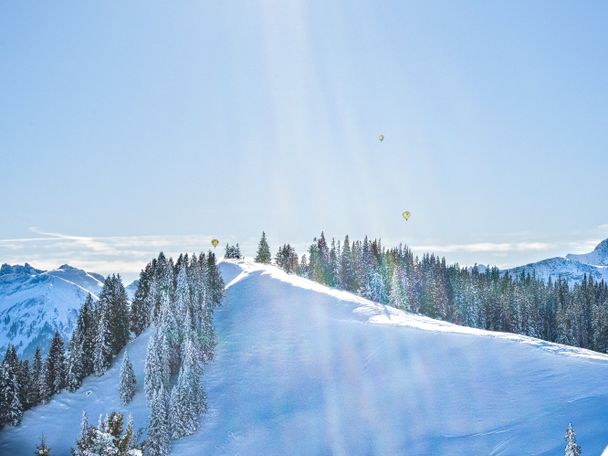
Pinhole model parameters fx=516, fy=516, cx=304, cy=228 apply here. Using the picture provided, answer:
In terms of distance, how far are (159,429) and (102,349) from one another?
85.3 feet

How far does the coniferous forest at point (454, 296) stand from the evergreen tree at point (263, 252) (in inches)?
226

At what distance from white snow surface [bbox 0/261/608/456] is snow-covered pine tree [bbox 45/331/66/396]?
1595mm

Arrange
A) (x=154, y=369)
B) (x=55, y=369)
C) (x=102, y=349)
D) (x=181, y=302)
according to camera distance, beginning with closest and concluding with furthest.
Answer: (x=154, y=369) < (x=181, y=302) < (x=55, y=369) < (x=102, y=349)

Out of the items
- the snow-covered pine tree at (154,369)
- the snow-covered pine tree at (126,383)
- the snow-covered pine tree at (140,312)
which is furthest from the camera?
the snow-covered pine tree at (140,312)

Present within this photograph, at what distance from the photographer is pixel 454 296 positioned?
4702 inches

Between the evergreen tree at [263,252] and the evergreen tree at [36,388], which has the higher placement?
the evergreen tree at [263,252]

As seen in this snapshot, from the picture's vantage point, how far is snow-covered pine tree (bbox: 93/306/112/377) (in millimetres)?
66875

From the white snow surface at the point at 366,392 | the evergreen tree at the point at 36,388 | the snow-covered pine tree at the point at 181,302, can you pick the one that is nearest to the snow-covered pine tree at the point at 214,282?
the white snow surface at the point at 366,392

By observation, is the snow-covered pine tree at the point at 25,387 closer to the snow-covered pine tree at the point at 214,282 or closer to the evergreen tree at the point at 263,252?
the snow-covered pine tree at the point at 214,282

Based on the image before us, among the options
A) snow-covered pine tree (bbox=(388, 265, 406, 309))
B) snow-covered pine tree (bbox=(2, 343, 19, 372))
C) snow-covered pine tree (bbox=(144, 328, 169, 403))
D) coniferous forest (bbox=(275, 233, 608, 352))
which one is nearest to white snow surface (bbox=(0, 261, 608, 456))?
snow-covered pine tree (bbox=(144, 328, 169, 403))

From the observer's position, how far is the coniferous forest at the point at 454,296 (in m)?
102

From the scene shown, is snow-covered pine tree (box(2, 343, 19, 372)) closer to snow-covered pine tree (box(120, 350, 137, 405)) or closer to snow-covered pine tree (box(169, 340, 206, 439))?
snow-covered pine tree (box(120, 350, 137, 405))

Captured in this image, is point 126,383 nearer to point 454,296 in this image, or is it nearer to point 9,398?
point 9,398

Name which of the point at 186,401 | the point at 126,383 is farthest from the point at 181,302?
the point at 186,401
